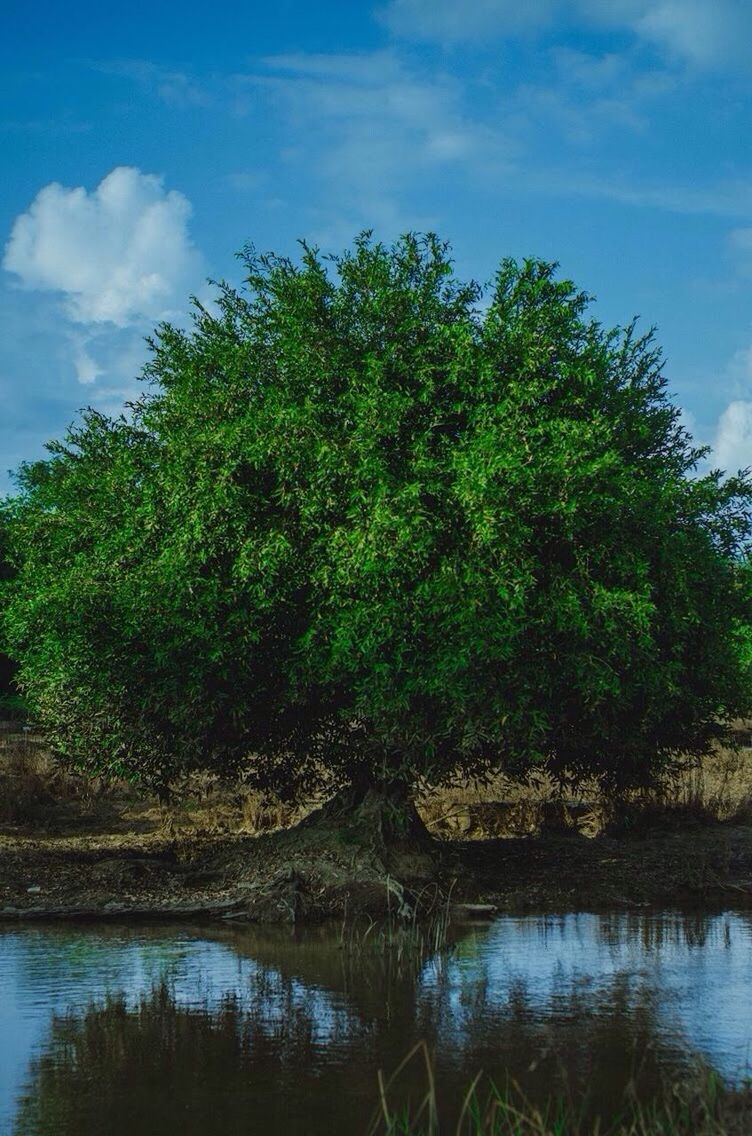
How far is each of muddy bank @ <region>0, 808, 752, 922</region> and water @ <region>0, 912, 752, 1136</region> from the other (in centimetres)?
146

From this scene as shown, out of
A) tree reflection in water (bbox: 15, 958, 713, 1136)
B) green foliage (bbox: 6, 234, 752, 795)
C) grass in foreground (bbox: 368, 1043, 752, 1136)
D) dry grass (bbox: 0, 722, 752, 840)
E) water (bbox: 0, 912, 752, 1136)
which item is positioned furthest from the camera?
dry grass (bbox: 0, 722, 752, 840)

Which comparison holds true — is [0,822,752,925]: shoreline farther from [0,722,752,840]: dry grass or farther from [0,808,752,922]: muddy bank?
[0,722,752,840]: dry grass

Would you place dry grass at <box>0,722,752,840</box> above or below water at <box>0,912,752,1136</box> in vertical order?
above

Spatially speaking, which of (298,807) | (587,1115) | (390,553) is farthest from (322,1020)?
(298,807)

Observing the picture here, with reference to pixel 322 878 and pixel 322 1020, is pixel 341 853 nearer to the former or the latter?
pixel 322 878

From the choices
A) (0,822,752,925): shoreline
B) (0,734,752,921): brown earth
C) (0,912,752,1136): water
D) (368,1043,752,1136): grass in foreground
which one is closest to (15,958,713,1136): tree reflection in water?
(0,912,752,1136): water

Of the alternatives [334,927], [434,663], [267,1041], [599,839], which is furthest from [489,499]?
[599,839]

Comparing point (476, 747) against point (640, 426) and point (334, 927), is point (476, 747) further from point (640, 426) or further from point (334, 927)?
point (640, 426)

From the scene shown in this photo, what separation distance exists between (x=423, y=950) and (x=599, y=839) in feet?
36.2

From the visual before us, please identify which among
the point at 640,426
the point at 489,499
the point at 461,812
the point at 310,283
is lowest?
the point at 461,812

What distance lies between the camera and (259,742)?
72.2 ft

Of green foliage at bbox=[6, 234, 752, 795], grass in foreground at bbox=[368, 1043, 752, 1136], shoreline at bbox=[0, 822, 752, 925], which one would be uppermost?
green foliage at bbox=[6, 234, 752, 795]

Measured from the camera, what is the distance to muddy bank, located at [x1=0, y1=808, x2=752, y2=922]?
65.4 feet

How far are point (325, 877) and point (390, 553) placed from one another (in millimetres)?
6022
